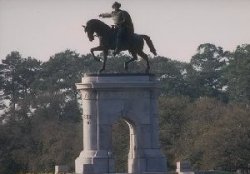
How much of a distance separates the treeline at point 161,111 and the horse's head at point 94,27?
20.4 metres

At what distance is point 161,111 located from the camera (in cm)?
9519

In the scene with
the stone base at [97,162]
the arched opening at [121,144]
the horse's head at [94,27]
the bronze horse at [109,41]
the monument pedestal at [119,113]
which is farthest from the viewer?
the arched opening at [121,144]

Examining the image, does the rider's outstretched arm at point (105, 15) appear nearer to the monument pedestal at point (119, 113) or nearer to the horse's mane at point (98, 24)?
the horse's mane at point (98, 24)

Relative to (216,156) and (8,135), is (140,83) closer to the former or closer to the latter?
(216,156)

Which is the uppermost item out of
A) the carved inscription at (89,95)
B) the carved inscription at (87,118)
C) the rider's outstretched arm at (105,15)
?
the rider's outstretched arm at (105,15)

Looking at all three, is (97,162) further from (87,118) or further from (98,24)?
(98,24)

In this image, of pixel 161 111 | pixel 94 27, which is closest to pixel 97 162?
pixel 94 27

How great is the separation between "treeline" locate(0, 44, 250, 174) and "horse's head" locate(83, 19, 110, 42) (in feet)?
67.1

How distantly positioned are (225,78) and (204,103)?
29.9 metres

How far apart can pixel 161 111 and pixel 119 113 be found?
27055 mm

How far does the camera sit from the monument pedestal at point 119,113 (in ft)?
223

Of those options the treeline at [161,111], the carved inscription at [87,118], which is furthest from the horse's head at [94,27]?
the treeline at [161,111]

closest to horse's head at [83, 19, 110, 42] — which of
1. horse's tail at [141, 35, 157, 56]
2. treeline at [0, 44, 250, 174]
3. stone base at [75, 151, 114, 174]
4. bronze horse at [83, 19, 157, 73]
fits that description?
bronze horse at [83, 19, 157, 73]

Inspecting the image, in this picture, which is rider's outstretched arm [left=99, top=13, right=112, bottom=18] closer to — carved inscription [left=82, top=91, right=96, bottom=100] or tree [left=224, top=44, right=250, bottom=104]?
carved inscription [left=82, top=91, right=96, bottom=100]
